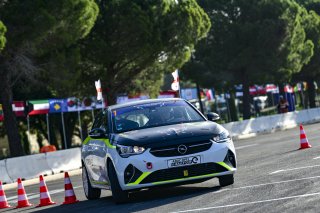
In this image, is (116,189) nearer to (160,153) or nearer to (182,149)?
(160,153)

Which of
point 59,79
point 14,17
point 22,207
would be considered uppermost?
point 14,17

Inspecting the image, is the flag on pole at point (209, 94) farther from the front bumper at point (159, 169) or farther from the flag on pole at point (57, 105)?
the front bumper at point (159, 169)

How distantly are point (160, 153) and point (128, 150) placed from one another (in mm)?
494

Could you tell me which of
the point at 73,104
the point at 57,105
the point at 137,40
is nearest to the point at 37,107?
the point at 57,105

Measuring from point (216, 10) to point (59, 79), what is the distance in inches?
998

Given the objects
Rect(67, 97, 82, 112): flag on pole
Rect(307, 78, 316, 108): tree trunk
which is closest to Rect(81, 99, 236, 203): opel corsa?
Rect(67, 97, 82, 112): flag on pole

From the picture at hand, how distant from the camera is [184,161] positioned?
41.1 ft

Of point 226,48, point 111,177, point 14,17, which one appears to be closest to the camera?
point 111,177

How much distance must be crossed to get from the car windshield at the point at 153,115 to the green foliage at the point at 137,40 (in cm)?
2925

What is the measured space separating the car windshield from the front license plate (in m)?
1.19

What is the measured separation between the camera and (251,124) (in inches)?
1805

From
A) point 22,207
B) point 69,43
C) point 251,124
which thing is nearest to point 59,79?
point 69,43

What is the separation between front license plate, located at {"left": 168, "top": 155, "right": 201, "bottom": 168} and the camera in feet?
41.0

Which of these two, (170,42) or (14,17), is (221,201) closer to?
(14,17)
